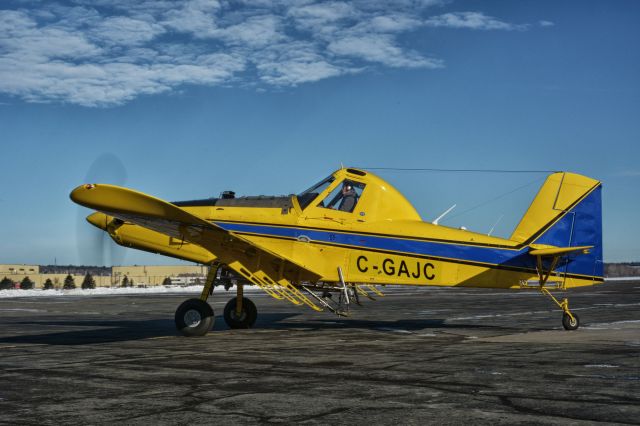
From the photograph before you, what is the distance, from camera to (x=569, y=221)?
1725 centimetres

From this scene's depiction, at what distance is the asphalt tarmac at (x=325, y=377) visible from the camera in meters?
6.64

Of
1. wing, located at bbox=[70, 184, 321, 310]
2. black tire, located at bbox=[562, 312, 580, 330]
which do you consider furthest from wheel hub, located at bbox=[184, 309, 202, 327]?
black tire, located at bbox=[562, 312, 580, 330]

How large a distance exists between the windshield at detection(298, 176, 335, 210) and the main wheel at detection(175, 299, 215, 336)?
3.46m

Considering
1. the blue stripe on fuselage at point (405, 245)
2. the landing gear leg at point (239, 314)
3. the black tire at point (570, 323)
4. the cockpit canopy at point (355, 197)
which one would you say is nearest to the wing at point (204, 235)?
the blue stripe on fuselage at point (405, 245)

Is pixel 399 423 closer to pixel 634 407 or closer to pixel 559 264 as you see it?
pixel 634 407

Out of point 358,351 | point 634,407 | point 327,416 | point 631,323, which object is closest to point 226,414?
point 327,416

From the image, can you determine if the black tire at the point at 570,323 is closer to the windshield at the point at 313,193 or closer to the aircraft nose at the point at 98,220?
the windshield at the point at 313,193

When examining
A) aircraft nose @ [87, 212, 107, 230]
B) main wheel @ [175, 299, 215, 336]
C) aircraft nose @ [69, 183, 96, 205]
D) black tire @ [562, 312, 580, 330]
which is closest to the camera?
aircraft nose @ [69, 183, 96, 205]

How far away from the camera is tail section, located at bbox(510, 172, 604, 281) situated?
1708 centimetres

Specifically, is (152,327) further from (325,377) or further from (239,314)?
(325,377)

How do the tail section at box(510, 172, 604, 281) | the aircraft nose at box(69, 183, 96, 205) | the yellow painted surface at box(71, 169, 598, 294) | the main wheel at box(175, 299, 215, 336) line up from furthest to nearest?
the tail section at box(510, 172, 604, 281)
the yellow painted surface at box(71, 169, 598, 294)
the main wheel at box(175, 299, 215, 336)
the aircraft nose at box(69, 183, 96, 205)

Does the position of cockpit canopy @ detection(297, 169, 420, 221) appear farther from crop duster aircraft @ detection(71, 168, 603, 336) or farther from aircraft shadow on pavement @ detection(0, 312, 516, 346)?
aircraft shadow on pavement @ detection(0, 312, 516, 346)

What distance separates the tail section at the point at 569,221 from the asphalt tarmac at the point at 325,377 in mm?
1748

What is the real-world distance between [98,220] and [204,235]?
331 centimetres
